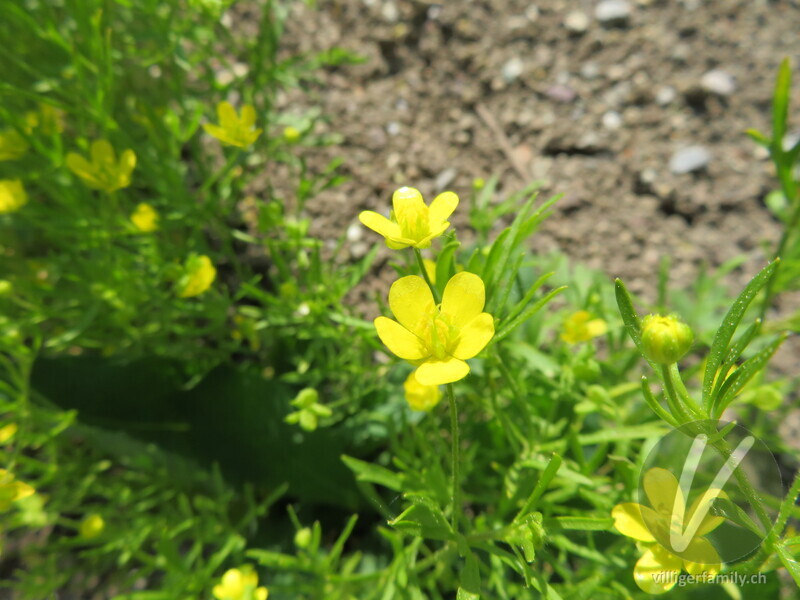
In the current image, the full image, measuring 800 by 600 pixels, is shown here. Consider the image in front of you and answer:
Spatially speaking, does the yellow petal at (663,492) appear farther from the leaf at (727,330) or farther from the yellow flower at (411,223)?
the yellow flower at (411,223)

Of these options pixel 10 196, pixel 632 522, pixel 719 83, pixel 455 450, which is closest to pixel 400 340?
pixel 455 450

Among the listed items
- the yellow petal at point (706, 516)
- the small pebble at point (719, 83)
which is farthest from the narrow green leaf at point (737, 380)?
the small pebble at point (719, 83)

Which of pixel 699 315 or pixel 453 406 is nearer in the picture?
pixel 453 406

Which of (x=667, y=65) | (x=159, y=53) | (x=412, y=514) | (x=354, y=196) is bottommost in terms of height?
(x=412, y=514)

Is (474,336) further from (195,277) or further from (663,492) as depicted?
(195,277)

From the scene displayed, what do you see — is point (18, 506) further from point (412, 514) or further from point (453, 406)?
point (453, 406)

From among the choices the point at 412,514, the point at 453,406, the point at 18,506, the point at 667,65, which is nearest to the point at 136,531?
the point at 18,506
